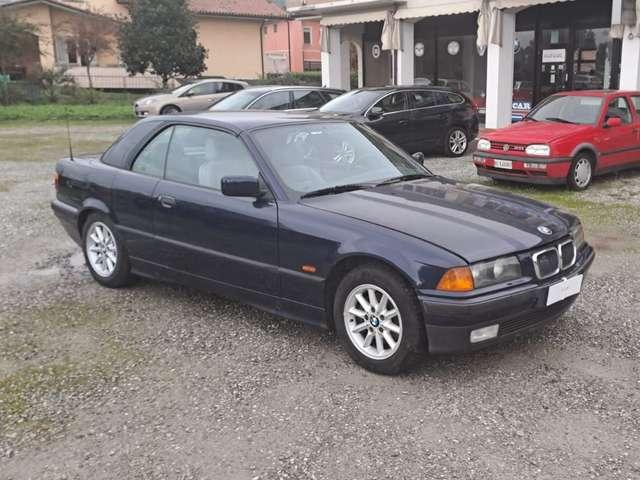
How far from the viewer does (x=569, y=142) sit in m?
9.90

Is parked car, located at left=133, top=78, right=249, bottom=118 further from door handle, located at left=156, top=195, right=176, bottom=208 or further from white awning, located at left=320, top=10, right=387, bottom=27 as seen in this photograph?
door handle, located at left=156, top=195, right=176, bottom=208

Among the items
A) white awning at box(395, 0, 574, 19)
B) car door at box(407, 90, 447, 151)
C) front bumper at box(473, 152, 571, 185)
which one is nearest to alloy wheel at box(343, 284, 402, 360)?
front bumper at box(473, 152, 571, 185)

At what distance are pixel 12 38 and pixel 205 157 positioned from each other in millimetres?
30517

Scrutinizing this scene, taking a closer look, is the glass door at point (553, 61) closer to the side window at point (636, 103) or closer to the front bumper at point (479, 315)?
the side window at point (636, 103)

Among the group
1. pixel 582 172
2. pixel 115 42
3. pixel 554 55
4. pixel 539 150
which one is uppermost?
pixel 115 42

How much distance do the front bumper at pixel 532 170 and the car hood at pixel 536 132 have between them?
26 centimetres

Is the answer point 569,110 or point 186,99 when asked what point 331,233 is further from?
point 186,99

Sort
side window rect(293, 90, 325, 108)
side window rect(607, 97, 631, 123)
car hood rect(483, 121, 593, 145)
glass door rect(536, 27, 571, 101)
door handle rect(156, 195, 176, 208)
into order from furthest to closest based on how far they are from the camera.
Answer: glass door rect(536, 27, 571, 101) → side window rect(293, 90, 325, 108) → side window rect(607, 97, 631, 123) → car hood rect(483, 121, 593, 145) → door handle rect(156, 195, 176, 208)

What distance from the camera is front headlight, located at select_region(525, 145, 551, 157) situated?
32.0 feet

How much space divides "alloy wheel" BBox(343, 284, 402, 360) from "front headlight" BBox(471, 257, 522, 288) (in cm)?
49

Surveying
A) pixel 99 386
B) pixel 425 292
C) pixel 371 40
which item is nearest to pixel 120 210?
pixel 99 386

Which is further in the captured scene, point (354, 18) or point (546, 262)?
point (354, 18)

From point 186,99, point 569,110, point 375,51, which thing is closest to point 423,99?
point 569,110

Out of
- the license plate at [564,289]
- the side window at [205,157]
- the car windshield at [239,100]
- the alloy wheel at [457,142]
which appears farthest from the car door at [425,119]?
the license plate at [564,289]
